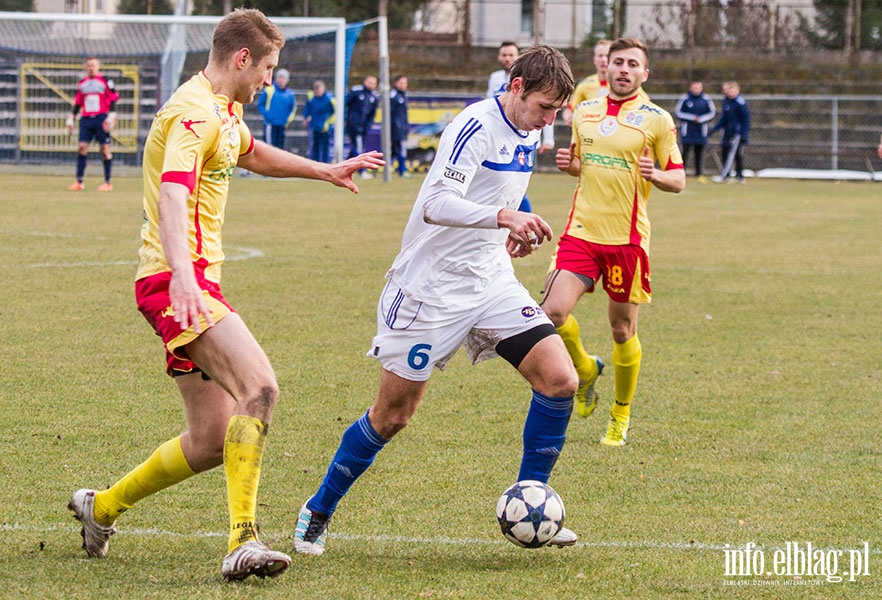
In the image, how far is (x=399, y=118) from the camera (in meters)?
28.2

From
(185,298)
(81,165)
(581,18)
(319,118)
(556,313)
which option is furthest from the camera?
(581,18)

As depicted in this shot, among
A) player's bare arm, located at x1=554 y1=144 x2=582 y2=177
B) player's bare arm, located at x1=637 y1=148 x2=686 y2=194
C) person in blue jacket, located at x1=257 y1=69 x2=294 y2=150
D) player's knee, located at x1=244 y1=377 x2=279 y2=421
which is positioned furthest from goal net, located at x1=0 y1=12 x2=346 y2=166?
player's knee, located at x1=244 y1=377 x2=279 y2=421

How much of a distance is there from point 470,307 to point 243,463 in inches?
43.7

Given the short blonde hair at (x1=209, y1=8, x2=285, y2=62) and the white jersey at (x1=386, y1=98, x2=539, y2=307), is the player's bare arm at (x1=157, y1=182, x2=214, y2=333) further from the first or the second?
the white jersey at (x1=386, y1=98, x2=539, y2=307)

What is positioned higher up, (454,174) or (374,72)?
(374,72)

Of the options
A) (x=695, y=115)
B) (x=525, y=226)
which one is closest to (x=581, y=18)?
(x=695, y=115)

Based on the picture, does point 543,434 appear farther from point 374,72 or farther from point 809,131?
point 374,72

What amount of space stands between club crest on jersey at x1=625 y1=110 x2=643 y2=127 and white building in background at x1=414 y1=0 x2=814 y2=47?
2902 centimetres

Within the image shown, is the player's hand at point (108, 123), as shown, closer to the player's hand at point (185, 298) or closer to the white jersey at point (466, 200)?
the white jersey at point (466, 200)

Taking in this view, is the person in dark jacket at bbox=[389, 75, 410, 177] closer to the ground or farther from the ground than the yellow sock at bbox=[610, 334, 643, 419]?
farther from the ground

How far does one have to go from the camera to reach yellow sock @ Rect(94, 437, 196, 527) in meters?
4.63

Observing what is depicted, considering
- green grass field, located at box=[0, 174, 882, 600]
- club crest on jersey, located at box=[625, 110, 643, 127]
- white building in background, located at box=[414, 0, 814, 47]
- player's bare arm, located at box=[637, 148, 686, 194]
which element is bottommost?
green grass field, located at box=[0, 174, 882, 600]

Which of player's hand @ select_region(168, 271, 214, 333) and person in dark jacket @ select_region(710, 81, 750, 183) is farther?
person in dark jacket @ select_region(710, 81, 750, 183)

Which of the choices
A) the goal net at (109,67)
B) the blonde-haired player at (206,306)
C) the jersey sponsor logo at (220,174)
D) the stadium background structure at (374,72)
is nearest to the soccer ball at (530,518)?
the blonde-haired player at (206,306)
